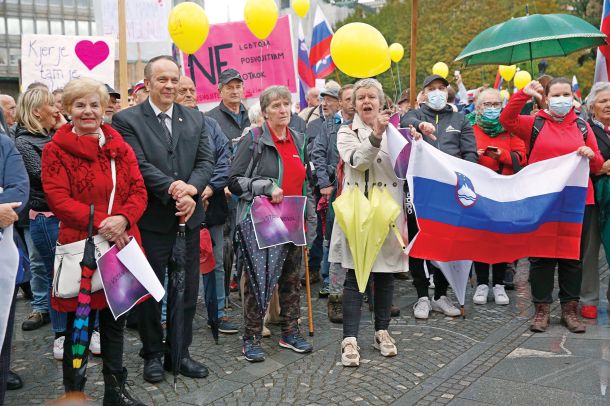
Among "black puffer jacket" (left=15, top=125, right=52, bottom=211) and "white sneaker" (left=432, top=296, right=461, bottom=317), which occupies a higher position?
"black puffer jacket" (left=15, top=125, right=52, bottom=211)

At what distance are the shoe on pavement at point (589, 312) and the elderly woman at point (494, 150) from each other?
742 millimetres

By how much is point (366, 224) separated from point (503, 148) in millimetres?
2344

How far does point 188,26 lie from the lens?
7887 millimetres

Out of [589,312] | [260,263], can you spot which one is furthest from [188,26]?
[589,312]

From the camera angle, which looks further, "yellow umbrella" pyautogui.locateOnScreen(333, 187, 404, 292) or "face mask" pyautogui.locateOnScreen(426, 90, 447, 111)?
"face mask" pyautogui.locateOnScreen(426, 90, 447, 111)

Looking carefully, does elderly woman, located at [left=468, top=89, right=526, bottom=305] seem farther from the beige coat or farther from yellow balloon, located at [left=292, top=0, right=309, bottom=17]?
yellow balloon, located at [left=292, top=0, right=309, bottom=17]

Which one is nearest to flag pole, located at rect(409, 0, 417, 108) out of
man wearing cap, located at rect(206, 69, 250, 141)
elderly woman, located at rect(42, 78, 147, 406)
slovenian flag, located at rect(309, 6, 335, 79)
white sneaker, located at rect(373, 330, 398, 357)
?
man wearing cap, located at rect(206, 69, 250, 141)

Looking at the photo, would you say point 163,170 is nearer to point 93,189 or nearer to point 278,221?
point 93,189

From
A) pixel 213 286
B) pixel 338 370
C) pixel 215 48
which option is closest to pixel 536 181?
pixel 338 370

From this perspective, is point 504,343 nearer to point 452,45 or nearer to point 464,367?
point 464,367

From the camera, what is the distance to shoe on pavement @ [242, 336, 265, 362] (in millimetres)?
4828

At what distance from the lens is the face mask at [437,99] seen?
5.97 m

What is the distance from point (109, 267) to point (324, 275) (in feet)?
11.5

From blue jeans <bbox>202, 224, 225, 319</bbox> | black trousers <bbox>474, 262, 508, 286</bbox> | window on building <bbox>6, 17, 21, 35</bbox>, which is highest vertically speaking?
window on building <bbox>6, 17, 21, 35</bbox>
